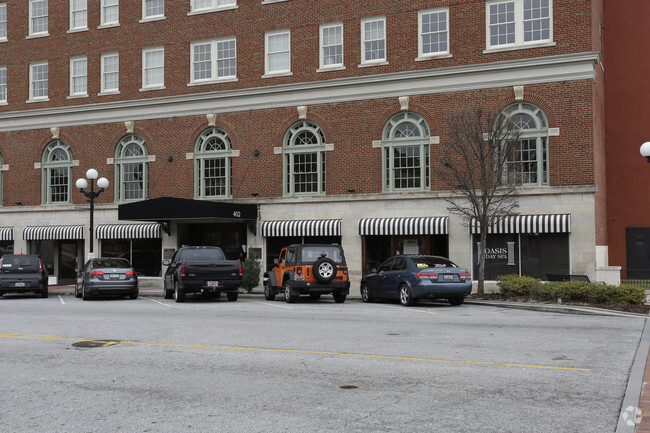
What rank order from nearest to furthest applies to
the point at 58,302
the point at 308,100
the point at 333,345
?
the point at 333,345, the point at 58,302, the point at 308,100

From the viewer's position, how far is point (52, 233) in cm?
3444

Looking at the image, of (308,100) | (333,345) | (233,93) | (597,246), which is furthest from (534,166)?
(333,345)

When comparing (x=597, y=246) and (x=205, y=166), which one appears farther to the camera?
(x=205, y=166)

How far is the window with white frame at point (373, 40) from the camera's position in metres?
29.0

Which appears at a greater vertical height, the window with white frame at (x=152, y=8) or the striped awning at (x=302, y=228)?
the window with white frame at (x=152, y=8)

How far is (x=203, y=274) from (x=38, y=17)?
20955 mm

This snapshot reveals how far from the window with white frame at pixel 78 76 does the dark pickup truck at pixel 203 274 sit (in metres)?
15.5

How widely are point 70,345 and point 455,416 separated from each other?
754 centimetres

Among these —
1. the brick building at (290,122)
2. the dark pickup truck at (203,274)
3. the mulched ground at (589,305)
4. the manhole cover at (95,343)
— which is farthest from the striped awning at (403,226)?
the manhole cover at (95,343)

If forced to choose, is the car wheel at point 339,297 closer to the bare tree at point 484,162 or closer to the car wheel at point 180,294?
the bare tree at point 484,162

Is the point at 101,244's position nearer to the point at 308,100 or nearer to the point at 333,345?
the point at 308,100

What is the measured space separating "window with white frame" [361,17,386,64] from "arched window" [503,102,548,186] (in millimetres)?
5970

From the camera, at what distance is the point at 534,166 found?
26.3 m

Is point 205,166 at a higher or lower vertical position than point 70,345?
higher
